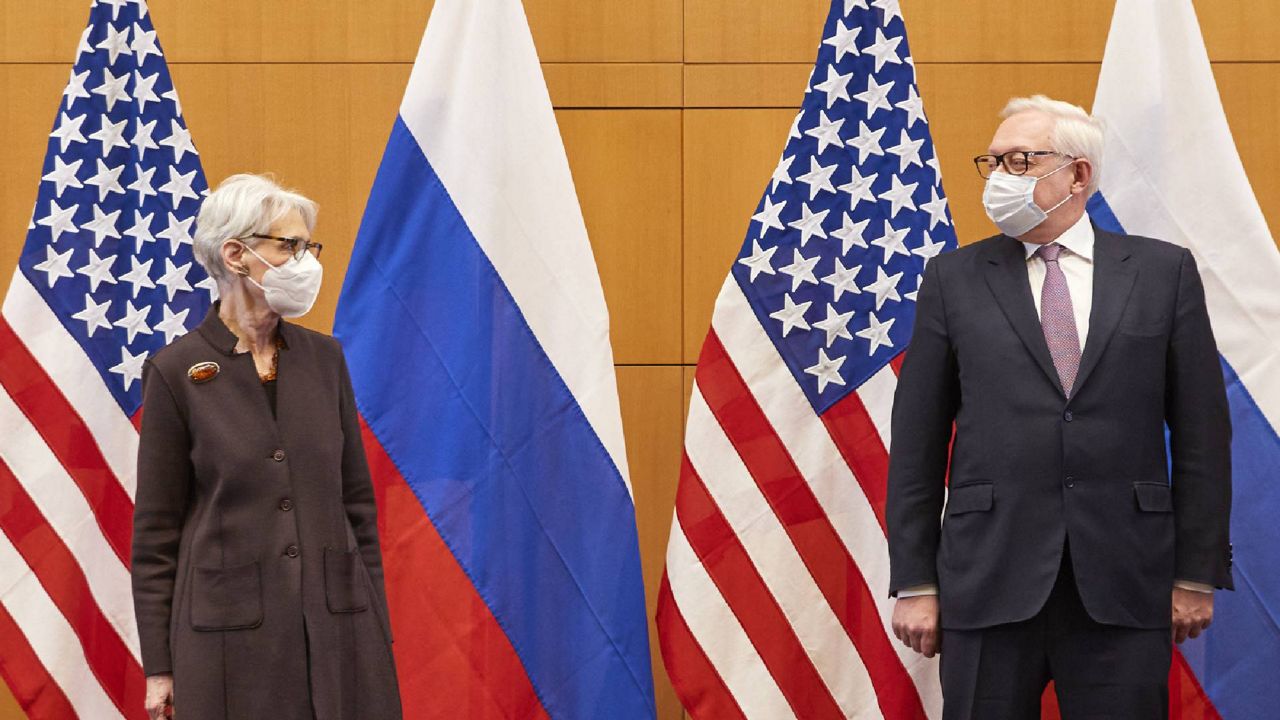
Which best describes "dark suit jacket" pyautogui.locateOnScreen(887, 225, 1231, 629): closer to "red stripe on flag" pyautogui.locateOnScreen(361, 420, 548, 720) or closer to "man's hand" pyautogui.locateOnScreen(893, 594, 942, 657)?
"man's hand" pyautogui.locateOnScreen(893, 594, 942, 657)

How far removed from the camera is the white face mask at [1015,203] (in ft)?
8.29

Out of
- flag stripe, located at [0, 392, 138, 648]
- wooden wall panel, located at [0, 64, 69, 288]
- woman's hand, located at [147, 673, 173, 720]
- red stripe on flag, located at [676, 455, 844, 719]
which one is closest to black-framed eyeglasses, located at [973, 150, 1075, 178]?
red stripe on flag, located at [676, 455, 844, 719]

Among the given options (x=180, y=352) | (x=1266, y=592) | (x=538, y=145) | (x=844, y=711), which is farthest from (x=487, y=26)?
(x=1266, y=592)

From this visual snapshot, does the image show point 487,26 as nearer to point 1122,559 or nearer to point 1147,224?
point 1147,224

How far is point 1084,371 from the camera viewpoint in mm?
2424

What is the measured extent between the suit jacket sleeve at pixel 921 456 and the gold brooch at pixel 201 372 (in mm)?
1214

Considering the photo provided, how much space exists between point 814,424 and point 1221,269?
930 millimetres

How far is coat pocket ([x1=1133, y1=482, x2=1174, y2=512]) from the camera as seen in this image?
7.92ft

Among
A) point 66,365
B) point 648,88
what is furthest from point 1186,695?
point 66,365

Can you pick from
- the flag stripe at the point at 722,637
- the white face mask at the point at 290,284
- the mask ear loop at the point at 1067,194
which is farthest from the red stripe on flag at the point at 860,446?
the white face mask at the point at 290,284

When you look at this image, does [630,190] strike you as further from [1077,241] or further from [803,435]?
[1077,241]

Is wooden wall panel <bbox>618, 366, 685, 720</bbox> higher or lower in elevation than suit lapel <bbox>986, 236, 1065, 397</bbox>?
lower

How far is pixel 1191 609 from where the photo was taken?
2439 mm

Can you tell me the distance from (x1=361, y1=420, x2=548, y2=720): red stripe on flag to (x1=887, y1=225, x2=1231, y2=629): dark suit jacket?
94 cm
